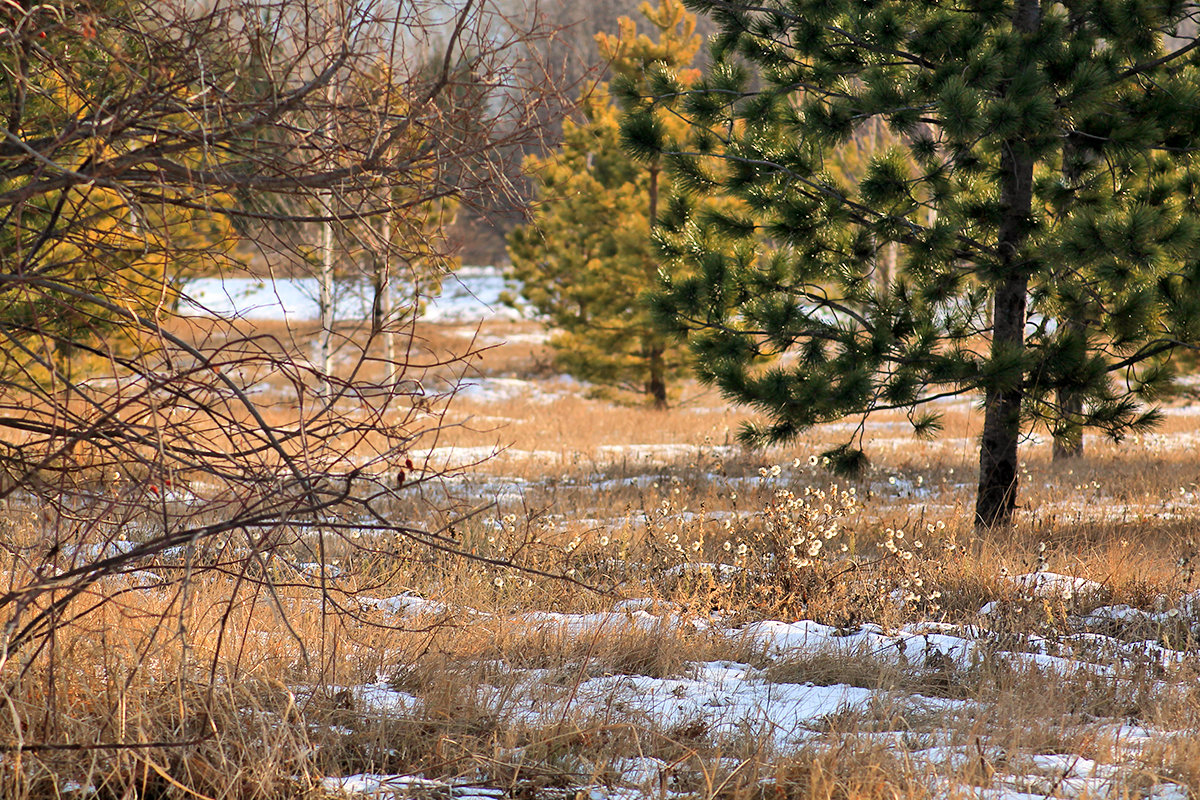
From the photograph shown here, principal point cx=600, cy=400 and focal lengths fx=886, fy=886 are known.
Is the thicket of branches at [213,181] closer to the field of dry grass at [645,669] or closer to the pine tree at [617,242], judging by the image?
the field of dry grass at [645,669]

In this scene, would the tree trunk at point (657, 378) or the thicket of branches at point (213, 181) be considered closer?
the thicket of branches at point (213, 181)

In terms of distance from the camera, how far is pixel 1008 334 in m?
5.95

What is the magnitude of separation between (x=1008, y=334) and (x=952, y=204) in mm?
975

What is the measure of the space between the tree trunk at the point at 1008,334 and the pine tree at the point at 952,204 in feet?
0.06

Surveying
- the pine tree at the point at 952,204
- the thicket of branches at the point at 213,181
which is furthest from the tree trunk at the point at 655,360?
the thicket of branches at the point at 213,181

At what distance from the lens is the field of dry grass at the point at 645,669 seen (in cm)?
252

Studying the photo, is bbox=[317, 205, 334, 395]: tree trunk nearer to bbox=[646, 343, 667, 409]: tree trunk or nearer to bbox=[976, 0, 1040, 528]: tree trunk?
bbox=[976, 0, 1040, 528]: tree trunk

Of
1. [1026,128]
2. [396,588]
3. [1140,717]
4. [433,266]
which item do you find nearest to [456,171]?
[433,266]

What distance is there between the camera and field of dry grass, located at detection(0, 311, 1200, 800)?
2.52 metres

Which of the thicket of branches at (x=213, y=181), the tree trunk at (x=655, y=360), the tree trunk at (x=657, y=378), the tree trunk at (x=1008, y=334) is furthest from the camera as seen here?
the tree trunk at (x=657, y=378)

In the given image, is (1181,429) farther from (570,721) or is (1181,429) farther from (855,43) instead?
(570,721)

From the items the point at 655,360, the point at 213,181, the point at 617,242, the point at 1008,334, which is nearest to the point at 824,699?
the point at 213,181

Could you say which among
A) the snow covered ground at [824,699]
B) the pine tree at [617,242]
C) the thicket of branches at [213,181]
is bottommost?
the snow covered ground at [824,699]

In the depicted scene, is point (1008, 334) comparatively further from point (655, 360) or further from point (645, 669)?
point (655, 360)
